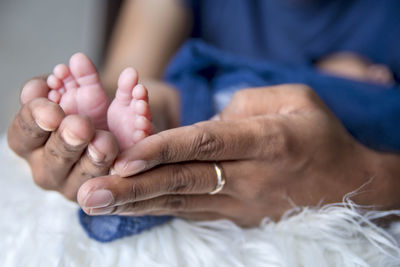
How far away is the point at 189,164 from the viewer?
0.41m

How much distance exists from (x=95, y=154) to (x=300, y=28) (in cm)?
83

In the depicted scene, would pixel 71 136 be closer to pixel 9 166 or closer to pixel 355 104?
pixel 9 166

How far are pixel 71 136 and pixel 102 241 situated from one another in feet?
0.67

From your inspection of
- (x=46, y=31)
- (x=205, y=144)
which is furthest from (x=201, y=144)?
(x=46, y=31)

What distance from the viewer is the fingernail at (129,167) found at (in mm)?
346

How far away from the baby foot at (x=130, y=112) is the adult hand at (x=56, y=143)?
0.10 ft

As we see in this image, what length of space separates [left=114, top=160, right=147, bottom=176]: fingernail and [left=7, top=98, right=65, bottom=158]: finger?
0.07m

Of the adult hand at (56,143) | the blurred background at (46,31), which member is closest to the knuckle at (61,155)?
the adult hand at (56,143)

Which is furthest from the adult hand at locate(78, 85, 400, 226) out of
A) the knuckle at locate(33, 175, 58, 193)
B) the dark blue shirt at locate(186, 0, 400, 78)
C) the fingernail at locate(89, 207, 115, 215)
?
the dark blue shirt at locate(186, 0, 400, 78)

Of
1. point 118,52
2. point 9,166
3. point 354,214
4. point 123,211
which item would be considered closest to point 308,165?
point 354,214

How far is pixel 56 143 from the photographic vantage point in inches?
14.0

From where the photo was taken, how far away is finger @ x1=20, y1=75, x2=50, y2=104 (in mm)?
379

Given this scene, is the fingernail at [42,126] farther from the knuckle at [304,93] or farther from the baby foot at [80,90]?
the knuckle at [304,93]

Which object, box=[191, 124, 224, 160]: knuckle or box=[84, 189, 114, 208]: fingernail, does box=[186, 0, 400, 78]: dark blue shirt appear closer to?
box=[191, 124, 224, 160]: knuckle
